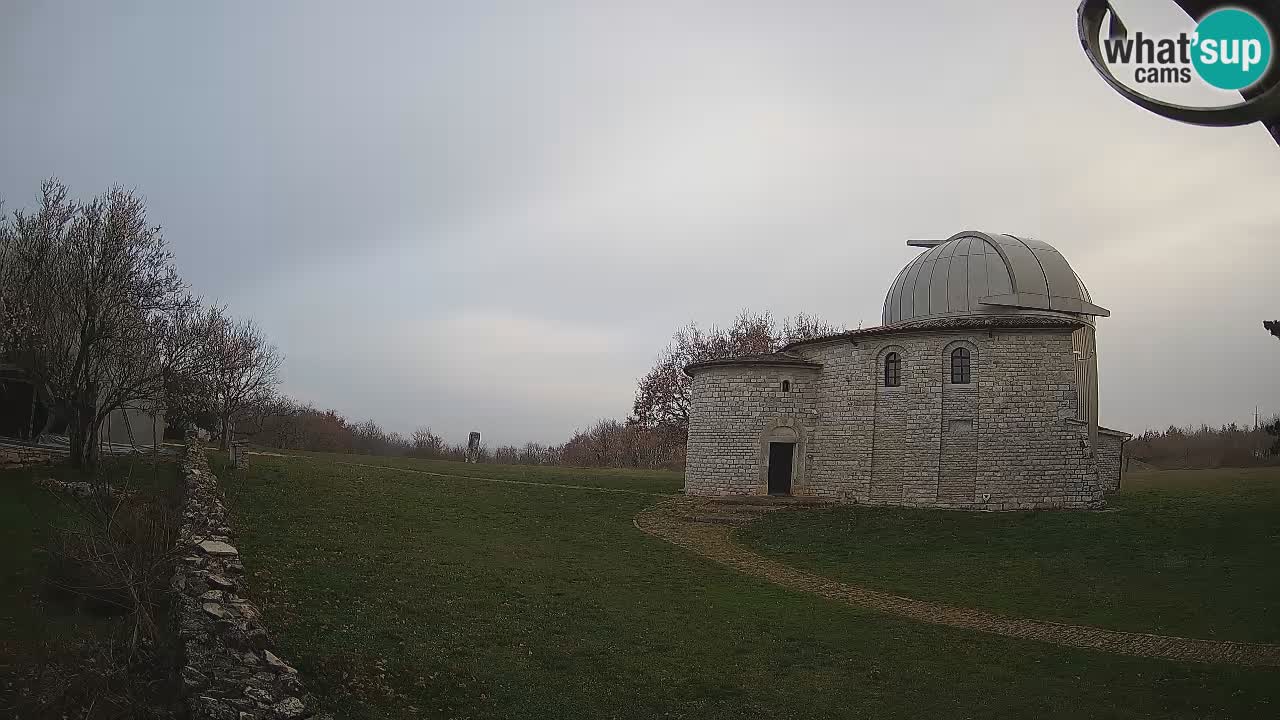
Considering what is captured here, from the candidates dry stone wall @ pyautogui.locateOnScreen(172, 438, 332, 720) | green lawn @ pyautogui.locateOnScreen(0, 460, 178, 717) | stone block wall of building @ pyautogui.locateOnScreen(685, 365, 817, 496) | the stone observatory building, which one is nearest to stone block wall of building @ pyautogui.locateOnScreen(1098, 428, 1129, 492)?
the stone observatory building

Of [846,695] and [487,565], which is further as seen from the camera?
[487,565]

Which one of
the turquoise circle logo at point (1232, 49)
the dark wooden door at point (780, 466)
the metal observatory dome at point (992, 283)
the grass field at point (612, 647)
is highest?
the metal observatory dome at point (992, 283)

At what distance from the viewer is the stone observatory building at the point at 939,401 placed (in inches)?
919

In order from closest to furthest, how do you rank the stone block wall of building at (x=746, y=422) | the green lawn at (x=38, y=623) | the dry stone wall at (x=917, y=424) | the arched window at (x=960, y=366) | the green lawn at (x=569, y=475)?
1. the green lawn at (x=38, y=623)
2. the dry stone wall at (x=917, y=424)
3. the arched window at (x=960, y=366)
4. the stone block wall of building at (x=746, y=422)
5. the green lawn at (x=569, y=475)

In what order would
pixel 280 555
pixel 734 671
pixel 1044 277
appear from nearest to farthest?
1. pixel 734 671
2. pixel 280 555
3. pixel 1044 277

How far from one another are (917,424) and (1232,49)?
2278 cm

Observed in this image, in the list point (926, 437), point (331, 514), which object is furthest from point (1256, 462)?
point (331, 514)

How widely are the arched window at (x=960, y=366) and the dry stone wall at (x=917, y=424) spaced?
243 millimetres

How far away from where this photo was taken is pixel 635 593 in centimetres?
1370

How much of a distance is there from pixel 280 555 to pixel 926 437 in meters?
19.6

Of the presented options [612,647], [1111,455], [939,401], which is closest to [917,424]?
[939,401]

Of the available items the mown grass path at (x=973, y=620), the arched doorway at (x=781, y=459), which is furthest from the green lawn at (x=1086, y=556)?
the arched doorway at (x=781, y=459)

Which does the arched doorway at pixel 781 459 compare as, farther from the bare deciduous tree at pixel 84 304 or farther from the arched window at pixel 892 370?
the bare deciduous tree at pixel 84 304

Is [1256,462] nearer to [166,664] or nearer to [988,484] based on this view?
[988,484]
